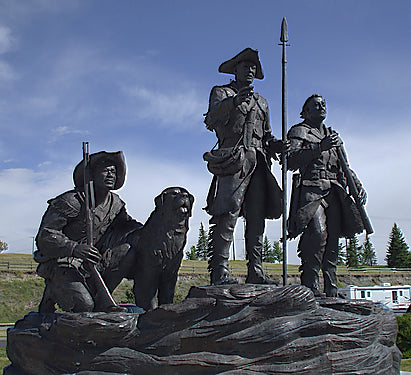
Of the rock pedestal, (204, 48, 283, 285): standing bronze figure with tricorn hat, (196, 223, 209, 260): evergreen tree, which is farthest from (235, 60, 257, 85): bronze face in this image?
(196, 223, 209, 260): evergreen tree

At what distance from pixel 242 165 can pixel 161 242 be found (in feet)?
4.78

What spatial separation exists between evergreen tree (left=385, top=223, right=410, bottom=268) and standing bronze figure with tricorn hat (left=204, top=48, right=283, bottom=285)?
45103 millimetres

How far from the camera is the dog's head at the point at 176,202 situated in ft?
17.5

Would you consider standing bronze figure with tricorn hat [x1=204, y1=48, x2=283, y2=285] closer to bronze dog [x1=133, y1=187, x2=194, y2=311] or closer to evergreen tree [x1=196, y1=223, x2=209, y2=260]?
bronze dog [x1=133, y1=187, x2=194, y2=311]

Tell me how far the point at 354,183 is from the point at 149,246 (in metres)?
3.06

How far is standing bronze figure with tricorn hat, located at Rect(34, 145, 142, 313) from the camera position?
4.98m

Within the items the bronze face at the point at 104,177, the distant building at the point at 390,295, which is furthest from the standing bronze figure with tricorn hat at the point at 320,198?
the distant building at the point at 390,295

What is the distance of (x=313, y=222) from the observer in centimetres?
624

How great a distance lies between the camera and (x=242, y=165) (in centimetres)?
595

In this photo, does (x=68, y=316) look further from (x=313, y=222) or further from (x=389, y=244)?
(x=389, y=244)

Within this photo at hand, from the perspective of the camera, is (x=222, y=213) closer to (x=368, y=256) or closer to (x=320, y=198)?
(x=320, y=198)

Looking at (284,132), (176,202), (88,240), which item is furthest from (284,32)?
(88,240)

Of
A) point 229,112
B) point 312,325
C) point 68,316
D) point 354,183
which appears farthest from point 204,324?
point 354,183

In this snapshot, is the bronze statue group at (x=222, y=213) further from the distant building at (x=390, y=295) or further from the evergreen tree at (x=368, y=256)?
the evergreen tree at (x=368, y=256)
